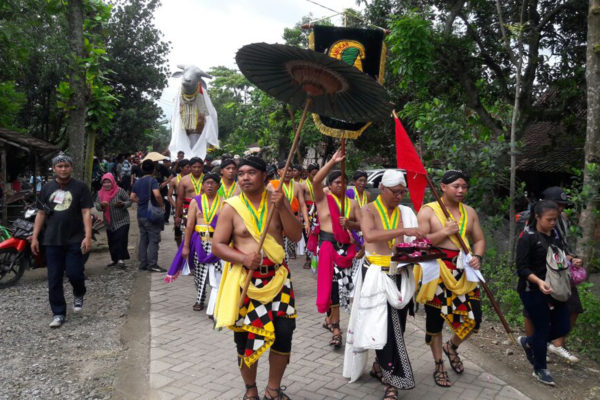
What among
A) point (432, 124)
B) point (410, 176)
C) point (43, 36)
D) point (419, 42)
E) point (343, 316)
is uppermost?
point (43, 36)

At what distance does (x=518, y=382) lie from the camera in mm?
4523

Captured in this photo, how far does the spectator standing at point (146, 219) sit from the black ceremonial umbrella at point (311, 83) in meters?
5.02

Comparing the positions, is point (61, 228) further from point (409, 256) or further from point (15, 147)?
point (15, 147)

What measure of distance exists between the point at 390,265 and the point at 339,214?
4.53 feet

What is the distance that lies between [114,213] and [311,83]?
5729 millimetres

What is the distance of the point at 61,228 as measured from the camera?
5.72 meters

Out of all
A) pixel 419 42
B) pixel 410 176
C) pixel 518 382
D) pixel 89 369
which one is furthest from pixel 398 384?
pixel 419 42

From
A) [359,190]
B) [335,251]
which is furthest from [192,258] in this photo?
[359,190]

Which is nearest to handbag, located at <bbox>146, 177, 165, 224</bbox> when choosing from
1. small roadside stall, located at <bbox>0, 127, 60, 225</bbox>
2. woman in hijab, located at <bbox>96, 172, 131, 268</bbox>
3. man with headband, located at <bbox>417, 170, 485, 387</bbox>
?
woman in hijab, located at <bbox>96, 172, 131, 268</bbox>

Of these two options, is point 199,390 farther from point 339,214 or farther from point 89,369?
point 339,214

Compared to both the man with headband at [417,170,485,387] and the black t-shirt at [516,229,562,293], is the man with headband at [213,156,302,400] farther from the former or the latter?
the black t-shirt at [516,229,562,293]

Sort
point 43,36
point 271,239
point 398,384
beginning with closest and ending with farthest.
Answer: point 271,239, point 398,384, point 43,36

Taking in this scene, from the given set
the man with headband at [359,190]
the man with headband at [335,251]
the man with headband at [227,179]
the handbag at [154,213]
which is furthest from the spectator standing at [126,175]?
the man with headband at [335,251]

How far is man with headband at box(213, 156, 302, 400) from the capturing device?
11.5ft
